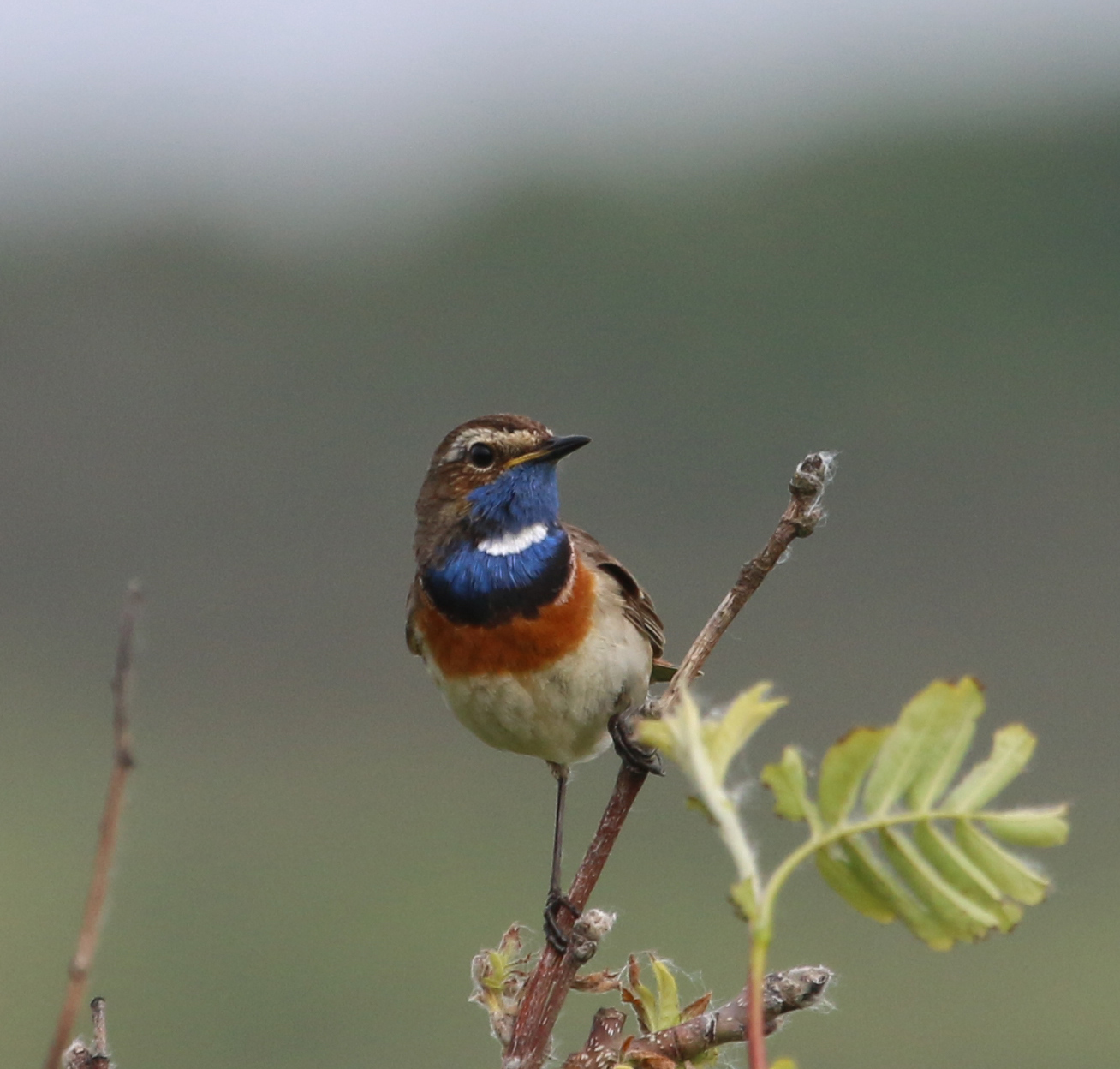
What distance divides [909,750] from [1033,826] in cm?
11

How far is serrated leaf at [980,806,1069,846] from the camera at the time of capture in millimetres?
1509

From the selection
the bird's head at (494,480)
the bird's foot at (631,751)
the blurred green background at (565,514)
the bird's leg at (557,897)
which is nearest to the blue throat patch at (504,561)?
the bird's head at (494,480)

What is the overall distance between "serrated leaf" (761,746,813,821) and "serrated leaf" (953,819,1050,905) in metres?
0.12

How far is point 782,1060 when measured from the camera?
4.92 ft

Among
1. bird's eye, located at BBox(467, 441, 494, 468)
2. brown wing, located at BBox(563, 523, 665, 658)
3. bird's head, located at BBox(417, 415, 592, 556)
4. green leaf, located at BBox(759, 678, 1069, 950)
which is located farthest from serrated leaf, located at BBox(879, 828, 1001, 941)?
brown wing, located at BBox(563, 523, 665, 658)

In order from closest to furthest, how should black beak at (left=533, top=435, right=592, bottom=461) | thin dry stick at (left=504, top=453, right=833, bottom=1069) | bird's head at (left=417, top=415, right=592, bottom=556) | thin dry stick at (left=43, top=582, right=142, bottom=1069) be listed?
thin dry stick at (left=43, top=582, right=142, bottom=1069), thin dry stick at (left=504, top=453, right=833, bottom=1069), black beak at (left=533, top=435, right=592, bottom=461), bird's head at (left=417, top=415, right=592, bottom=556)

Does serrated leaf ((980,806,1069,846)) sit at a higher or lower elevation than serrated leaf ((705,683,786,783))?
lower

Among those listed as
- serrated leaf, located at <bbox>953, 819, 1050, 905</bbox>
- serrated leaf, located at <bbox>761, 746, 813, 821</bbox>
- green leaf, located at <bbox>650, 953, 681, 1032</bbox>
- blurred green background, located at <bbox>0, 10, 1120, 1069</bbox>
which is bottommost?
serrated leaf, located at <bbox>953, 819, 1050, 905</bbox>

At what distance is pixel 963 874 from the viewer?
1.55m

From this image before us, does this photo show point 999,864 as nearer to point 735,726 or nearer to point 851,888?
point 851,888

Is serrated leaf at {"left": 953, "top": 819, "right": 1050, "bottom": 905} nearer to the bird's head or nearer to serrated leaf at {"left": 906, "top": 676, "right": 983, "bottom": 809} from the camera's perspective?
serrated leaf at {"left": 906, "top": 676, "right": 983, "bottom": 809}

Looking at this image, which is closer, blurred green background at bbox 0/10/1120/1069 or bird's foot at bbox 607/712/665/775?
bird's foot at bbox 607/712/665/775

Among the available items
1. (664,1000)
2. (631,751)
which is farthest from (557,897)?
(664,1000)

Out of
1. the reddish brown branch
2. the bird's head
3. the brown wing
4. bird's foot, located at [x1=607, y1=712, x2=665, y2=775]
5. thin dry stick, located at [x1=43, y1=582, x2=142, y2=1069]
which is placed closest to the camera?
thin dry stick, located at [x1=43, y1=582, x2=142, y2=1069]
